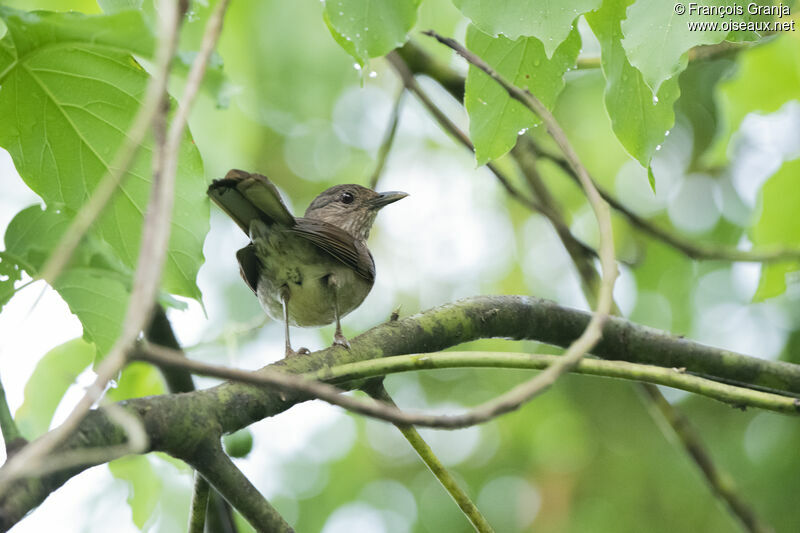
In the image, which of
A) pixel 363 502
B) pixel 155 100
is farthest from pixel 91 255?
pixel 363 502

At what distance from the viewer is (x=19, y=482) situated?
154cm

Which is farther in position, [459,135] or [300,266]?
[300,266]

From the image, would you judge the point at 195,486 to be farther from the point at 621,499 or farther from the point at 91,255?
the point at 621,499

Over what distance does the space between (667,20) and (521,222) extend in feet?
21.5

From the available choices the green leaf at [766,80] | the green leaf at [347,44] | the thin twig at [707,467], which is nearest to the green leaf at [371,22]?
the green leaf at [347,44]

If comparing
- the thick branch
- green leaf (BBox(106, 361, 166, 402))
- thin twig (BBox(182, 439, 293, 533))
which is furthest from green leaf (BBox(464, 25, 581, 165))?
green leaf (BBox(106, 361, 166, 402))

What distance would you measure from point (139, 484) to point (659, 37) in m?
2.41

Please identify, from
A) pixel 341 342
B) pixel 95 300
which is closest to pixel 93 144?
pixel 95 300

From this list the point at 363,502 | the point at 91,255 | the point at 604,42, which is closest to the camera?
the point at 91,255

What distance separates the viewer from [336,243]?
13.1 feet

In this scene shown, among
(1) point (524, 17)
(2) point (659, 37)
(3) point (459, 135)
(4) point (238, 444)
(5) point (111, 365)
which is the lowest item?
(5) point (111, 365)

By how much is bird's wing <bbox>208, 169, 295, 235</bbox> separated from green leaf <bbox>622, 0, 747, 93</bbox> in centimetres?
137

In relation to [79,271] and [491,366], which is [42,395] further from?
[491,366]

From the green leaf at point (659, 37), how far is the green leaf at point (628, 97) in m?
0.25
